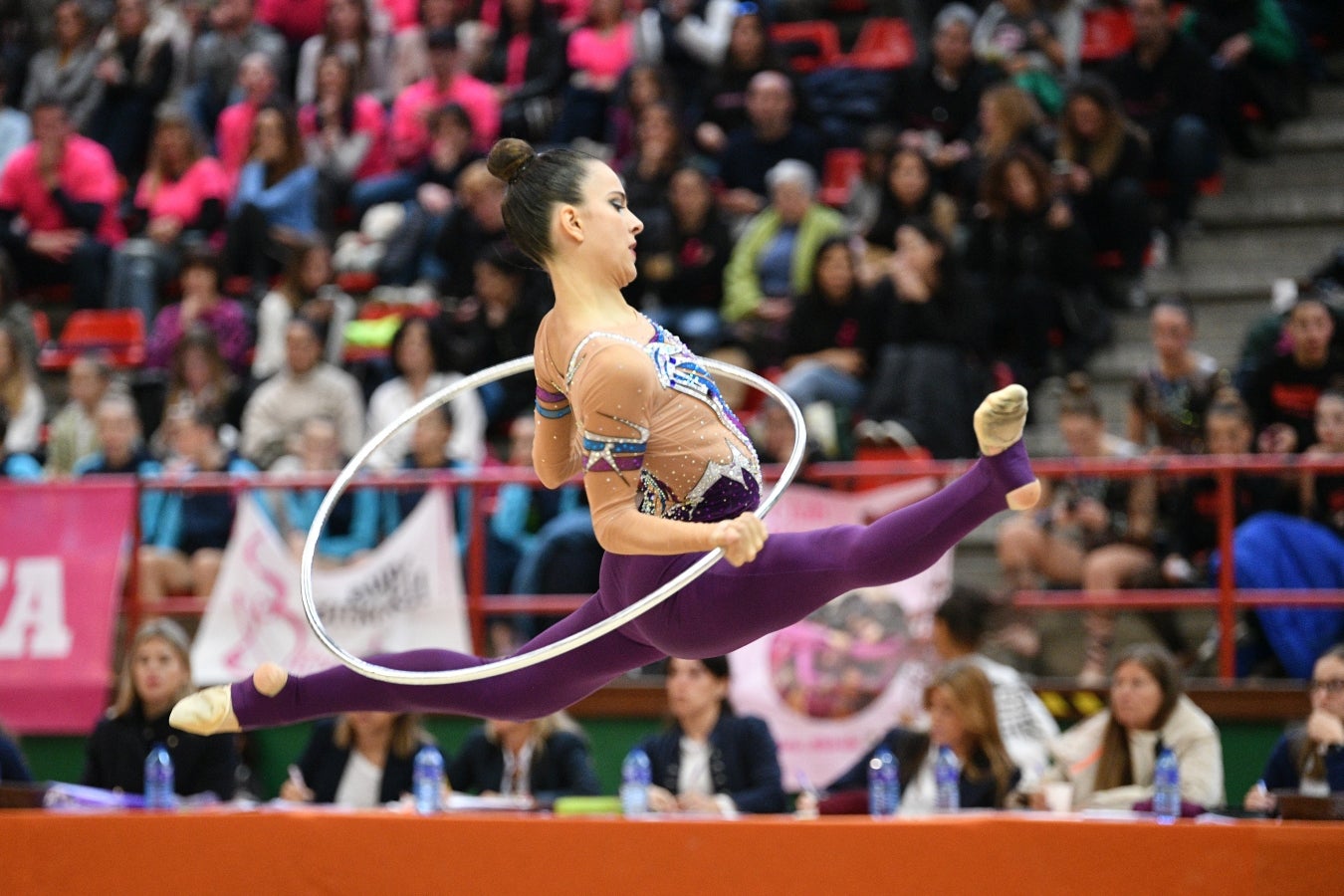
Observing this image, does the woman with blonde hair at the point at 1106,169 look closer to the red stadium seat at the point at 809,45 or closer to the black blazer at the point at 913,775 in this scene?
the red stadium seat at the point at 809,45

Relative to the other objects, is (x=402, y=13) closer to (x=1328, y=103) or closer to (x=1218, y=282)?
(x=1218, y=282)

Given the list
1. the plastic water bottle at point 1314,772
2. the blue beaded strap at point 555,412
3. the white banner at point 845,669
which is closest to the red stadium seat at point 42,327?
the white banner at point 845,669

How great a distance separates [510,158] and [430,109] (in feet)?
22.5

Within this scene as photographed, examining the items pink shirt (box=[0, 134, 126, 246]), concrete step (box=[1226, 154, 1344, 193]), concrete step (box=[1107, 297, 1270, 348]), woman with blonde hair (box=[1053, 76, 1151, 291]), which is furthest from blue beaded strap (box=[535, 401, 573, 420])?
pink shirt (box=[0, 134, 126, 246])

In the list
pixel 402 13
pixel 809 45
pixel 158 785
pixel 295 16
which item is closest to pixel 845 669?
pixel 158 785

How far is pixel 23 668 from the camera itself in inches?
299

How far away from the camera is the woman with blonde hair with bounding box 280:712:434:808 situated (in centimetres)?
642

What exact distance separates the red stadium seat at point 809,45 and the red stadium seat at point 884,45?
155 millimetres

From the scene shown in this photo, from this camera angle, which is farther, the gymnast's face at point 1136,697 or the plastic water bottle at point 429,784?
the gymnast's face at point 1136,697

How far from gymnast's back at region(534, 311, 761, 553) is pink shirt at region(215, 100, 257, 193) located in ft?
24.4

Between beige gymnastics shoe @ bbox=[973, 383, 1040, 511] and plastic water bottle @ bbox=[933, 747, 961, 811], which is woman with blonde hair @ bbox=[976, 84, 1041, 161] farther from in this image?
beige gymnastics shoe @ bbox=[973, 383, 1040, 511]

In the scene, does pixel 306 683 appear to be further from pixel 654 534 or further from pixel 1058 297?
pixel 1058 297

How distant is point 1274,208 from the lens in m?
9.34

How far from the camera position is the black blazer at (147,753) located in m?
6.33
